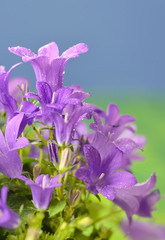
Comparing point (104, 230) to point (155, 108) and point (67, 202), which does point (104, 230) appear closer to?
point (67, 202)

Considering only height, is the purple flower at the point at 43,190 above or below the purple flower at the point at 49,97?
below

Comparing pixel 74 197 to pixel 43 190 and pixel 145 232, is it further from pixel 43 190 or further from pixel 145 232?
pixel 145 232

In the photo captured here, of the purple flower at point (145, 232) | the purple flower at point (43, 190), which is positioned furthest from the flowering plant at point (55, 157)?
the purple flower at point (145, 232)

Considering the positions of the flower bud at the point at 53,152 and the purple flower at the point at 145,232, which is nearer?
the flower bud at the point at 53,152

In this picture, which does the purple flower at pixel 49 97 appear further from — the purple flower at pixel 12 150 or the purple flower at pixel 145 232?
the purple flower at pixel 145 232

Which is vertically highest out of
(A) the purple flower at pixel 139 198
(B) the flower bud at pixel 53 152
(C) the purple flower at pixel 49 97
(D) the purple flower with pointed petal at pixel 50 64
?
(D) the purple flower with pointed petal at pixel 50 64

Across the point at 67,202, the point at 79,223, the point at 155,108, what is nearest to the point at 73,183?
the point at 67,202

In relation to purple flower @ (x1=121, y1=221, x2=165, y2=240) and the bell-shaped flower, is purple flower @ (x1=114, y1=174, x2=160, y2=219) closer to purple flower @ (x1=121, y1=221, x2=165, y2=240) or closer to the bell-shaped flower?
the bell-shaped flower
